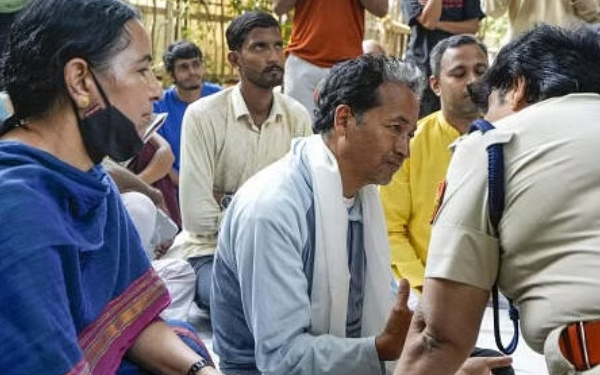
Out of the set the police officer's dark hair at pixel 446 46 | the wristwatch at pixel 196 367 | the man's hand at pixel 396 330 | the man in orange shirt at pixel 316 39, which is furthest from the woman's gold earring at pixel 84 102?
the man in orange shirt at pixel 316 39

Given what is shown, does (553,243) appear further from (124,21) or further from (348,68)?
(348,68)

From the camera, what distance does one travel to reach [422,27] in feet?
18.4

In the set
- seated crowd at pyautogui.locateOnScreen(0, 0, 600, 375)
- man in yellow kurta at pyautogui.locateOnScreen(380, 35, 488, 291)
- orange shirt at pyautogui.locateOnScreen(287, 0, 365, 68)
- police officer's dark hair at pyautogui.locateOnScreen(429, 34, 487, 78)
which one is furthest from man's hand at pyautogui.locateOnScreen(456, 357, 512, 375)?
orange shirt at pyautogui.locateOnScreen(287, 0, 365, 68)

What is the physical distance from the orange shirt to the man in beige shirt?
26.7 inches

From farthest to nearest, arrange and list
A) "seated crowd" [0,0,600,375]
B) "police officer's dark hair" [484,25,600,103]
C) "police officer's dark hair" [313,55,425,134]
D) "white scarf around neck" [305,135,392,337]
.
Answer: "police officer's dark hair" [313,55,425,134] < "white scarf around neck" [305,135,392,337] < "police officer's dark hair" [484,25,600,103] < "seated crowd" [0,0,600,375]

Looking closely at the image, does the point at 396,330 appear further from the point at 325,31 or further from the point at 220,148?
the point at 325,31

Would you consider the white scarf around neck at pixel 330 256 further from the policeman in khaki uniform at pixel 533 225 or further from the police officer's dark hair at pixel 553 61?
the police officer's dark hair at pixel 553 61

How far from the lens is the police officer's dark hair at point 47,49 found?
6.26 feet

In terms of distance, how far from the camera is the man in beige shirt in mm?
4281

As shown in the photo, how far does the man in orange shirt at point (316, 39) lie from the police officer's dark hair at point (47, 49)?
133 inches

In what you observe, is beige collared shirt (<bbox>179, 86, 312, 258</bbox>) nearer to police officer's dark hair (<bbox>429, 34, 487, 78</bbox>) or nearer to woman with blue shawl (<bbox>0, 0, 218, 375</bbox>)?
police officer's dark hair (<bbox>429, 34, 487, 78</bbox>)

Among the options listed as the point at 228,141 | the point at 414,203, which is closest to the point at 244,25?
the point at 228,141

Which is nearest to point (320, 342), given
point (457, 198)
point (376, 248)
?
point (376, 248)

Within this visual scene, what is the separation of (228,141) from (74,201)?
2.52 m
